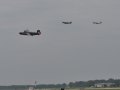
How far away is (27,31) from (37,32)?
222 cm

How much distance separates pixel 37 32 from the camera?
10869cm

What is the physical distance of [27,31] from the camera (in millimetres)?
108562
